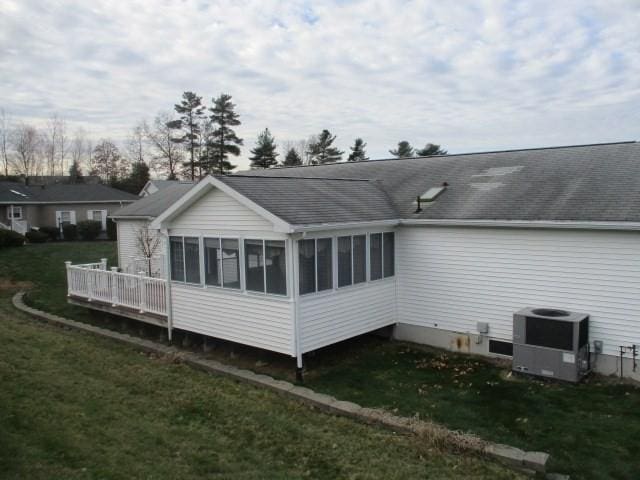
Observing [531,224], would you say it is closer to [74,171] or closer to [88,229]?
[88,229]

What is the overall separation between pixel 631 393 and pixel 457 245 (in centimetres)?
409

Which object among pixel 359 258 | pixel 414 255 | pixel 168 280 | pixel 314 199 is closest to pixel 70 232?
pixel 168 280

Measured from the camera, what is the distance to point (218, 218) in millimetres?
10492

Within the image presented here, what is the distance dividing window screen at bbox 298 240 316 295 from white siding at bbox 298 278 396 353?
0.57ft

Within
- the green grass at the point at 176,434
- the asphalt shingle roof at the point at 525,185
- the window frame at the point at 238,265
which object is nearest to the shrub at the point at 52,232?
the window frame at the point at 238,265

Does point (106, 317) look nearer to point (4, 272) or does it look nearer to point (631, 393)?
point (4, 272)

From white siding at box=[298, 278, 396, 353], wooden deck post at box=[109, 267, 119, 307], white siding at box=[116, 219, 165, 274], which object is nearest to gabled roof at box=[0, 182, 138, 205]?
white siding at box=[116, 219, 165, 274]

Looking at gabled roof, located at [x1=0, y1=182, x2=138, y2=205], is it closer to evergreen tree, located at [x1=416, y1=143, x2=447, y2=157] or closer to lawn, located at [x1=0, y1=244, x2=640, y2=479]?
evergreen tree, located at [x1=416, y1=143, x2=447, y2=157]

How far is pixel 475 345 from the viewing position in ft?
35.6

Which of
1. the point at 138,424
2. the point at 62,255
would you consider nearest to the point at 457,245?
the point at 138,424

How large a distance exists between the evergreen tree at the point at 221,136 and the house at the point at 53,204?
12536mm

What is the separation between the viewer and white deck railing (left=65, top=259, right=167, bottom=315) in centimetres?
1239

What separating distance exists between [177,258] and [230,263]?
6.24 feet

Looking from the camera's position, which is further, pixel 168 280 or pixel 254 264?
pixel 168 280
